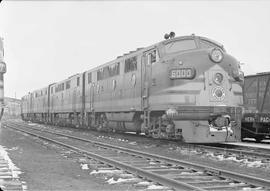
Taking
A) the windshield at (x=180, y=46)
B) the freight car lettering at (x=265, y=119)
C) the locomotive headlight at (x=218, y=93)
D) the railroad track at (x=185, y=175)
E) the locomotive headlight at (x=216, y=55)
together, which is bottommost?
the railroad track at (x=185, y=175)

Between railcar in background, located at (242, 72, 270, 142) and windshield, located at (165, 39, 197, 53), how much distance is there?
5004mm

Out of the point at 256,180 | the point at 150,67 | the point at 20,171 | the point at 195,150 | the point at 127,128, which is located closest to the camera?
the point at 256,180

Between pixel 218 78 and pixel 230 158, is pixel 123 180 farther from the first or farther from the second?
pixel 218 78

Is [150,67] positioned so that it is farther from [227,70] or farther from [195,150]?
[195,150]

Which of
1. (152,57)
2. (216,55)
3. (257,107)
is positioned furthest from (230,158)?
(257,107)

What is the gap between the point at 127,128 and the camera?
1838cm

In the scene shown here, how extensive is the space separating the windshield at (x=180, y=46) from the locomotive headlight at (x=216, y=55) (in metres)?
0.79

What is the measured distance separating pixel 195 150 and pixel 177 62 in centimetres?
289

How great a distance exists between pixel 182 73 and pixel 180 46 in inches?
47.8

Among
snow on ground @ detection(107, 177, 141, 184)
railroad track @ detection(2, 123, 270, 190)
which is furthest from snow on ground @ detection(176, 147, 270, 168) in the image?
snow on ground @ detection(107, 177, 141, 184)

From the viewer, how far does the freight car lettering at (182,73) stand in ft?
43.8

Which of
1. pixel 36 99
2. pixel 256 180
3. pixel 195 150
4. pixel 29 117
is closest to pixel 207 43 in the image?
pixel 195 150

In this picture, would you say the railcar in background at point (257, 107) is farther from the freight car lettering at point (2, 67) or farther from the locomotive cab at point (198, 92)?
the freight car lettering at point (2, 67)

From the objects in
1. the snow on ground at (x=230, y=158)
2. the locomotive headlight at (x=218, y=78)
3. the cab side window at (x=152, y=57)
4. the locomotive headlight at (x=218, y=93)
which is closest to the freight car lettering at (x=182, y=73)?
the locomotive headlight at (x=218, y=78)
